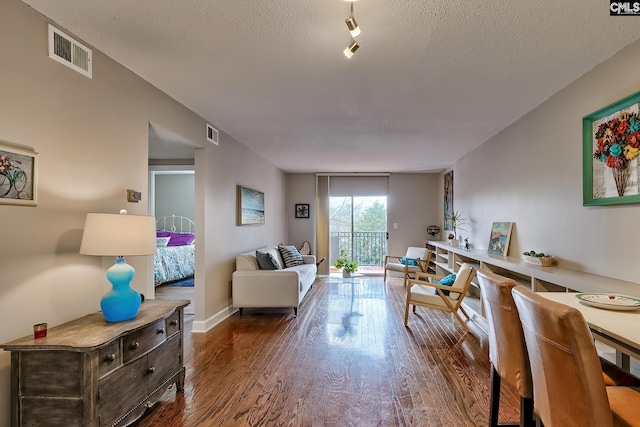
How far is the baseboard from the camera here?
3.82 meters

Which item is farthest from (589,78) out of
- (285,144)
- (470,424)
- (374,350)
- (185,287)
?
(185,287)

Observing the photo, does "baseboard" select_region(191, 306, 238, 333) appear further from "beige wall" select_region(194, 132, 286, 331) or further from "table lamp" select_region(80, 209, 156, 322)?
"table lamp" select_region(80, 209, 156, 322)

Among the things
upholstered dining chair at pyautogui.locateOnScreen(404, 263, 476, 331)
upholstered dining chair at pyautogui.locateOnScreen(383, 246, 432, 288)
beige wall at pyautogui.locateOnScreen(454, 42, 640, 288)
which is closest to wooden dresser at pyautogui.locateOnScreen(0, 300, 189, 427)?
upholstered dining chair at pyautogui.locateOnScreen(404, 263, 476, 331)

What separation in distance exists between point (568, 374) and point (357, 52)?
2093 mm

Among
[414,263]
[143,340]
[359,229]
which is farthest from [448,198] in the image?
[143,340]

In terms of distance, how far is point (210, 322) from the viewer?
395cm

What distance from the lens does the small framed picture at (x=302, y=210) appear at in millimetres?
7871

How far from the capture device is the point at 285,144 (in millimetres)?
4953

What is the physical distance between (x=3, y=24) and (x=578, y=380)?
294 cm

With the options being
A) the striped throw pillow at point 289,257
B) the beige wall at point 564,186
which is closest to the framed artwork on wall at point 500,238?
the beige wall at point 564,186

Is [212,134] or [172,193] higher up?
[212,134]

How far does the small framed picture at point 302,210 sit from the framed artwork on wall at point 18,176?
20.3 ft

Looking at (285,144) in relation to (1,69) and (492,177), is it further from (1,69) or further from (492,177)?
(1,69)

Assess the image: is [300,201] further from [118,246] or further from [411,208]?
[118,246]
